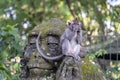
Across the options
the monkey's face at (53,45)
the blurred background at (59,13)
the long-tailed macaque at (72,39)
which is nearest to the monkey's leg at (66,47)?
the long-tailed macaque at (72,39)

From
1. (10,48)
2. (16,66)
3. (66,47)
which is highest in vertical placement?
(66,47)

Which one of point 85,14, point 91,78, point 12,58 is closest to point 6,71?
point 12,58

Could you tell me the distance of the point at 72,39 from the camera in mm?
5656

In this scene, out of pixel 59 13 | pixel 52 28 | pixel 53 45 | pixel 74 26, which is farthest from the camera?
pixel 59 13

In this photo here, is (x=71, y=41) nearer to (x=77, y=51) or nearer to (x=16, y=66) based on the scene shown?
(x=77, y=51)

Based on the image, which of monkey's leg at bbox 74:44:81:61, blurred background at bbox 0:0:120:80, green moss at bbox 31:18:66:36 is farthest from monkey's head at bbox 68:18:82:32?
blurred background at bbox 0:0:120:80

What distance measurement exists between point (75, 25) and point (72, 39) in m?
0.36

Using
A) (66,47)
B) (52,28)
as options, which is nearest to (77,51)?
(66,47)

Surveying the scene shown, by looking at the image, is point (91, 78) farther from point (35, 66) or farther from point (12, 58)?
point (12, 58)

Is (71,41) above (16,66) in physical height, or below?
above

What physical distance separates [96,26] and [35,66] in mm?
10583

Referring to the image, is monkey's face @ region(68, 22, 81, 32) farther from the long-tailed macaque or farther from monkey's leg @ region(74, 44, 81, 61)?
monkey's leg @ region(74, 44, 81, 61)

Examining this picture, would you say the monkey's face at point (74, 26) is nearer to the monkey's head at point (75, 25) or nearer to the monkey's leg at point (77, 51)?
the monkey's head at point (75, 25)

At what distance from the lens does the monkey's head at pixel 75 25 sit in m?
5.33
